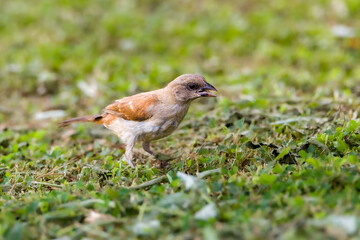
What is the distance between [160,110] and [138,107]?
0.91ft

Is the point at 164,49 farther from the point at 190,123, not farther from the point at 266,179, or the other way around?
the point at 266,179

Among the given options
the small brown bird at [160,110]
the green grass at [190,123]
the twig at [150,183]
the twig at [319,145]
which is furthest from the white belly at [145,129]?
the twig at [319,145]

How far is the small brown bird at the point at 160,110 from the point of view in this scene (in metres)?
5.20

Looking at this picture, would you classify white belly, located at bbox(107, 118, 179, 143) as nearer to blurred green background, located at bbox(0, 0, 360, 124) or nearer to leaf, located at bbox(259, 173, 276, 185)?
leaf, located at bbox(259, 173, 276, 185)

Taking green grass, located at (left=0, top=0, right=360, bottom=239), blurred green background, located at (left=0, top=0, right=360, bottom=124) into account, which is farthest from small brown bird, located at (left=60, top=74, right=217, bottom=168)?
blurred green background, located at (left=0, top=0, right=360, bottom=124)

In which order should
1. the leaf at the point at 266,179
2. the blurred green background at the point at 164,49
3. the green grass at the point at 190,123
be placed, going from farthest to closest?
the blurred green background at the point at 164,49, the leaf at the point at 266,179, the green grass at the point at 190,123

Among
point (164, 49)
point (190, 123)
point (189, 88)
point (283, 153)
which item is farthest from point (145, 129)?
point (164, 49)

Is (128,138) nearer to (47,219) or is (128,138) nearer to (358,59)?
(47,219)

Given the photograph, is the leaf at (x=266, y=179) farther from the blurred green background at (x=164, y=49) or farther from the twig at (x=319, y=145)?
the blurred green background at (x=164, y=49)

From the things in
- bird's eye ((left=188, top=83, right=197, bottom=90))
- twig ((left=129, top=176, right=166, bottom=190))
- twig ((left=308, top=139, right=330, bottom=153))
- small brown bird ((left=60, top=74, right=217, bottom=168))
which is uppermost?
bird's eye ((left=188, top=83, right=197, bottom=90))

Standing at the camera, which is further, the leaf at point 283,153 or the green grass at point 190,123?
the leaf at point 283,153

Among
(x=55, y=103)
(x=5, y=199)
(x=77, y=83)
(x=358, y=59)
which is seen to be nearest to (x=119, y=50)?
(x=77, y=83)

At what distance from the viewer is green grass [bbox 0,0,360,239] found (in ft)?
11.3

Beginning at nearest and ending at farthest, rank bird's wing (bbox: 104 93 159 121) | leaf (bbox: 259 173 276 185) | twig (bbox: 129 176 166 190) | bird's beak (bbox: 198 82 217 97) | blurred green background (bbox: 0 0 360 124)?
leaf (bbox: 259 173 276 185), twig (bbox: 129 176 166 190), bird's beak (bbox: 198 82 217 97), bird's wing (bbox: 104 93 159 121), blurred green background (bbox: 0 0 360 124)
